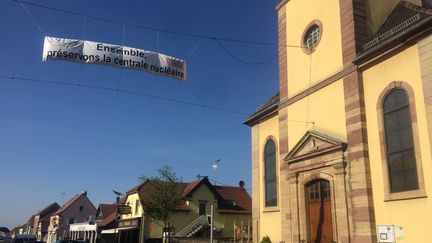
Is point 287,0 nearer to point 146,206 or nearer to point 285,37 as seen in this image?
point 285,37

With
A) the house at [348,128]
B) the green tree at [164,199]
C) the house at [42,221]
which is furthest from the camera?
the house at [42,221]

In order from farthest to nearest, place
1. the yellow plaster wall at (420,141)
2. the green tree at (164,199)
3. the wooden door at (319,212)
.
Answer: the green tree at (164,199) → the wooden door at (319,212) → the yellow plaster wall at (420,141)

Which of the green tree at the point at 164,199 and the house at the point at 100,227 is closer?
the green tree at the point at 164,199

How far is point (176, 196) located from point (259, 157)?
647 inches

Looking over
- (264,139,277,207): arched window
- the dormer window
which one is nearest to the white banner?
the dormer window

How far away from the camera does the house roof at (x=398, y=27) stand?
13.5 meters

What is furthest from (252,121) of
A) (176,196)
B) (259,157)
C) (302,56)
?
(176,196)

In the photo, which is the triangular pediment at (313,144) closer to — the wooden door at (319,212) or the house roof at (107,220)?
the wooden door at (319,212)

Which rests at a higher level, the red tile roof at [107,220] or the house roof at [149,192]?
the house roof at [149,192]

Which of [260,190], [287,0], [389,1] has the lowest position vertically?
[260,190]

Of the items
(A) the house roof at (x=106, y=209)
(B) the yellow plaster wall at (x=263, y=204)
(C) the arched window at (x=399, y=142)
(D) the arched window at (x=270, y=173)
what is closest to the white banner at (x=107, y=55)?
(C) the arched window at (x=399, y=142)

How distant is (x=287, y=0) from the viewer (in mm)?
21797

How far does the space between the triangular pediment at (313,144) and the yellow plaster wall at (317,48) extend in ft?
7.73

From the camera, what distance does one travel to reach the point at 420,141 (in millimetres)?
13078
